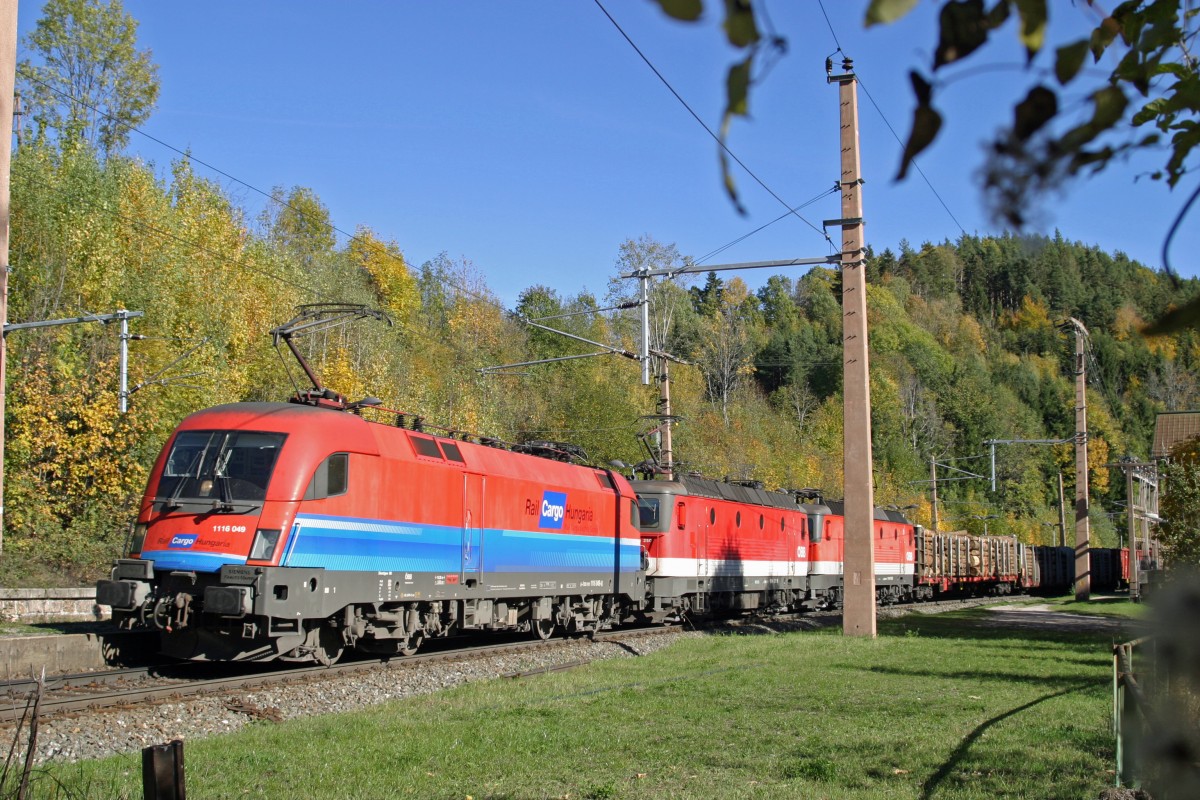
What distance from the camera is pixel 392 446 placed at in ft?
52.6

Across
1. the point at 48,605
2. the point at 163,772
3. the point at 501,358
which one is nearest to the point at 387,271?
the point at 501,358

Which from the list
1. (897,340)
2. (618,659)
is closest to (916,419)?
(897,340)

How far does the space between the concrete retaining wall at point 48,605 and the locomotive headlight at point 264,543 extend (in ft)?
29.2

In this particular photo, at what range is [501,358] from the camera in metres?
69.0

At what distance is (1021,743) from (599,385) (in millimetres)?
40337

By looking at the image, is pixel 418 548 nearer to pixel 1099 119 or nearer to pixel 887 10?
pixel 1099 119

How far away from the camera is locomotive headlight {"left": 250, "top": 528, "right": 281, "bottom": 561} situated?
45.1 feet

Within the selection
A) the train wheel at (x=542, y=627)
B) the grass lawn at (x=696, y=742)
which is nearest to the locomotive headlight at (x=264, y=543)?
the grass lawn at (x=696, y=742)

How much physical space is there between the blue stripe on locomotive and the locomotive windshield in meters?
0.86

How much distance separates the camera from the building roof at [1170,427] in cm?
5069

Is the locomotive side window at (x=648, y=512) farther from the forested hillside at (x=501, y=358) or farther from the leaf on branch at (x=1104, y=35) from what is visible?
the leaf on branch at (x=1104, y=35)

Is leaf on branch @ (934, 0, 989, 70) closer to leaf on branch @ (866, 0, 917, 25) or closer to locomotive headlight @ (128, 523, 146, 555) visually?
leaf on branch @ (866, 0, 917, 25)

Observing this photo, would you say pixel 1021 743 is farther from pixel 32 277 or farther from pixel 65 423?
pixel 32 277

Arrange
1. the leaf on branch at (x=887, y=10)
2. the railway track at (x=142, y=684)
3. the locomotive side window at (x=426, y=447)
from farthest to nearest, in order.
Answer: the locomotive side window at (x=426, y=447) < the railway track at (x=142, y=684) < the leaf on branch at (x=887, y=10)
